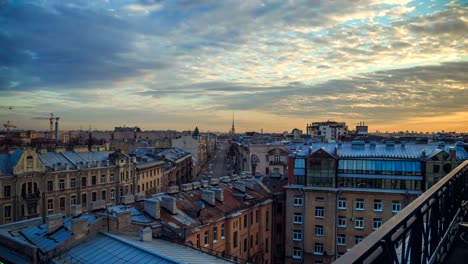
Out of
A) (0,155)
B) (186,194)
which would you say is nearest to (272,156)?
(186,194)

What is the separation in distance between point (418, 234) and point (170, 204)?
21.9 meters

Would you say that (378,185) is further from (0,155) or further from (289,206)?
(0,155)

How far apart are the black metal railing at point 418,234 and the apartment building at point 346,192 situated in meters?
26.1

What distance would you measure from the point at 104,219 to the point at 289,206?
20.3 meters

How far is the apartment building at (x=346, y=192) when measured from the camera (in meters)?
33.3

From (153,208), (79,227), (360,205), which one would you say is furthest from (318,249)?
(79,227)

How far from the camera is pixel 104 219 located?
20453 mm

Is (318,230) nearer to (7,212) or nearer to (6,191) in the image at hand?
(7,212)

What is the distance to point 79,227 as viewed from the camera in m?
19.2

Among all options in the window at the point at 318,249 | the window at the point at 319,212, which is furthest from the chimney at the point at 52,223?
the window at the point at 318,249

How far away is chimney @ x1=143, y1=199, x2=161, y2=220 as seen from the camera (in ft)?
76.2

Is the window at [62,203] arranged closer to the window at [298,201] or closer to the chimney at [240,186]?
the chimney at [240,186]

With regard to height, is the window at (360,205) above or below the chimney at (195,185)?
below

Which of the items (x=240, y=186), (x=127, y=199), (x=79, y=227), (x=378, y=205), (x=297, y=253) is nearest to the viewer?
(x=79, y=227)
